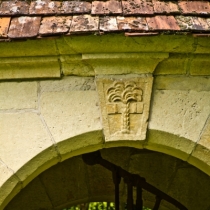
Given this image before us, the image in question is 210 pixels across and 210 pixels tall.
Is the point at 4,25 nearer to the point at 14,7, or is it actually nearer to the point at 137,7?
the point at 14,7

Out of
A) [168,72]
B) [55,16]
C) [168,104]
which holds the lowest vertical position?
[168,104]

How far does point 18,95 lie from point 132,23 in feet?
2.10

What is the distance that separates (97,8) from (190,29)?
412 millimetres

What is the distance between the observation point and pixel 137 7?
1.96 meters

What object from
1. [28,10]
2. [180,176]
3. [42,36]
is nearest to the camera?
[42,36]

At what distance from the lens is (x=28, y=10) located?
1978 mm

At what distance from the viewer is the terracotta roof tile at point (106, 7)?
1930 millimetres

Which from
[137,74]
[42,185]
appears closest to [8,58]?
[137,74]

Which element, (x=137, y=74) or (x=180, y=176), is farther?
(x=180, y=176)

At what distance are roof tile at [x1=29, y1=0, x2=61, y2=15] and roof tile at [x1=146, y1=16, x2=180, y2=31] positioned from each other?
1.33 ft

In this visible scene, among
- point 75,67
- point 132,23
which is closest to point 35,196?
point 75,67

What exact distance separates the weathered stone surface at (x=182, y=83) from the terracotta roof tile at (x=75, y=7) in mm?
455

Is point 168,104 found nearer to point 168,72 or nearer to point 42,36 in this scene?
point 168,72

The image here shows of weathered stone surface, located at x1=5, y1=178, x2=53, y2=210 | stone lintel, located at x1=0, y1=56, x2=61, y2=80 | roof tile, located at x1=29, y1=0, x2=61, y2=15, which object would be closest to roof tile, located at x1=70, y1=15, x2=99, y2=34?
roof tile, located at x1=29, y1=0, x2=61, y2=15
